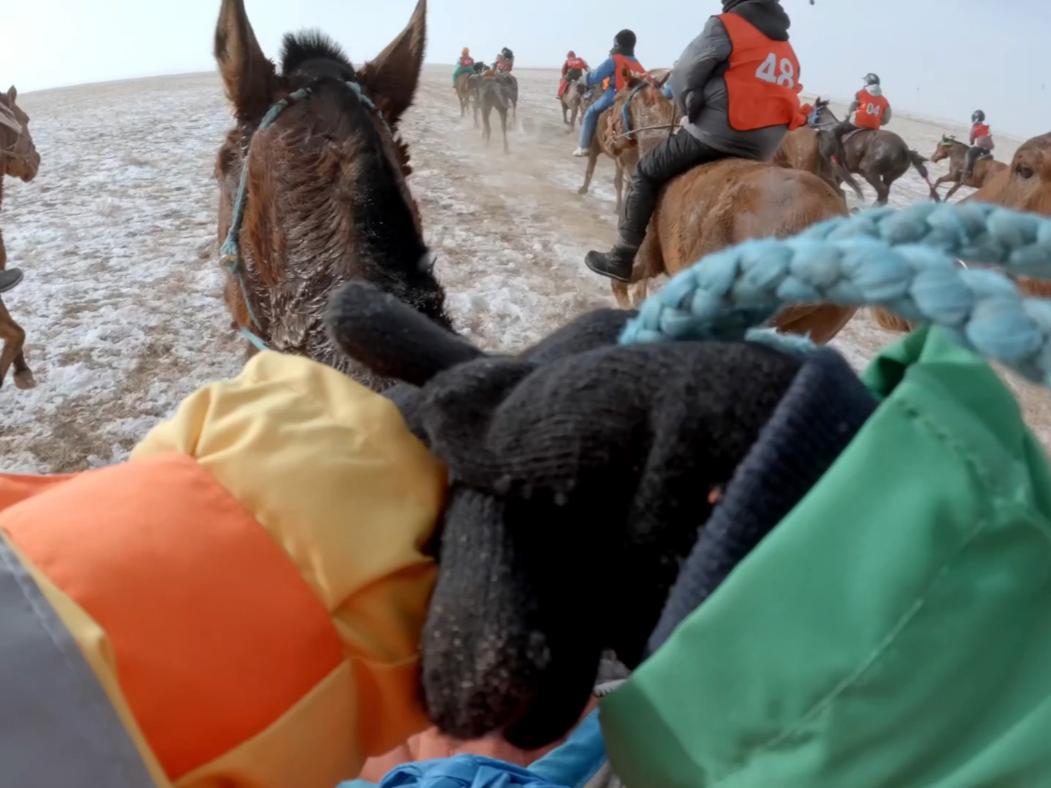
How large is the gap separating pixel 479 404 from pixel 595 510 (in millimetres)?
158

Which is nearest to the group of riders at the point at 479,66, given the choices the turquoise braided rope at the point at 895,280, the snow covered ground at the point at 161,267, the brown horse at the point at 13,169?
the snow covered ground at the point at 161,267

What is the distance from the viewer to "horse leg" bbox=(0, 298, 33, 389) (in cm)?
534

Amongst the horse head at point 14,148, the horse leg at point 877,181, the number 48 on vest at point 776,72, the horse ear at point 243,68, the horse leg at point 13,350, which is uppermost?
the number 48 on vest at point 776,72

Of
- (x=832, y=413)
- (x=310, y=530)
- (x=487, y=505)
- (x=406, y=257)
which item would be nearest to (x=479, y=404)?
→ (x=487, y=505)

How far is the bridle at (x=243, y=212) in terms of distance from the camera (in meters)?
2.10

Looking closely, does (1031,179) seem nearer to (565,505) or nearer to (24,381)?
(565,505)

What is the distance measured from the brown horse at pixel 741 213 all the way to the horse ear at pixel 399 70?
2.25 m

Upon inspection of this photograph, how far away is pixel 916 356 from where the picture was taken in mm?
664

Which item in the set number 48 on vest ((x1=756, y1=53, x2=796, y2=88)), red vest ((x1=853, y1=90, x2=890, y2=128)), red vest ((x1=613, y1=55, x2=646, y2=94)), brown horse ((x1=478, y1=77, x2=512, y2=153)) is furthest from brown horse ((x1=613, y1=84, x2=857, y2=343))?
brown horse ((x1=478, y1=77, x2=512, y2=153))

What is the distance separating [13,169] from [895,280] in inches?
324

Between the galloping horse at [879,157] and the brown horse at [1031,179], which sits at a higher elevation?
the brown horse at [1031,179]

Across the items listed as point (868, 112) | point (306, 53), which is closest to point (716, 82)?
point (306, 53)

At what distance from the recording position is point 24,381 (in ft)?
17.7

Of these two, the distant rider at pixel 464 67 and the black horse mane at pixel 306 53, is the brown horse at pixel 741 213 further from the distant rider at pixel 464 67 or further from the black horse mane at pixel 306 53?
the distant rider at pixel 464 67
